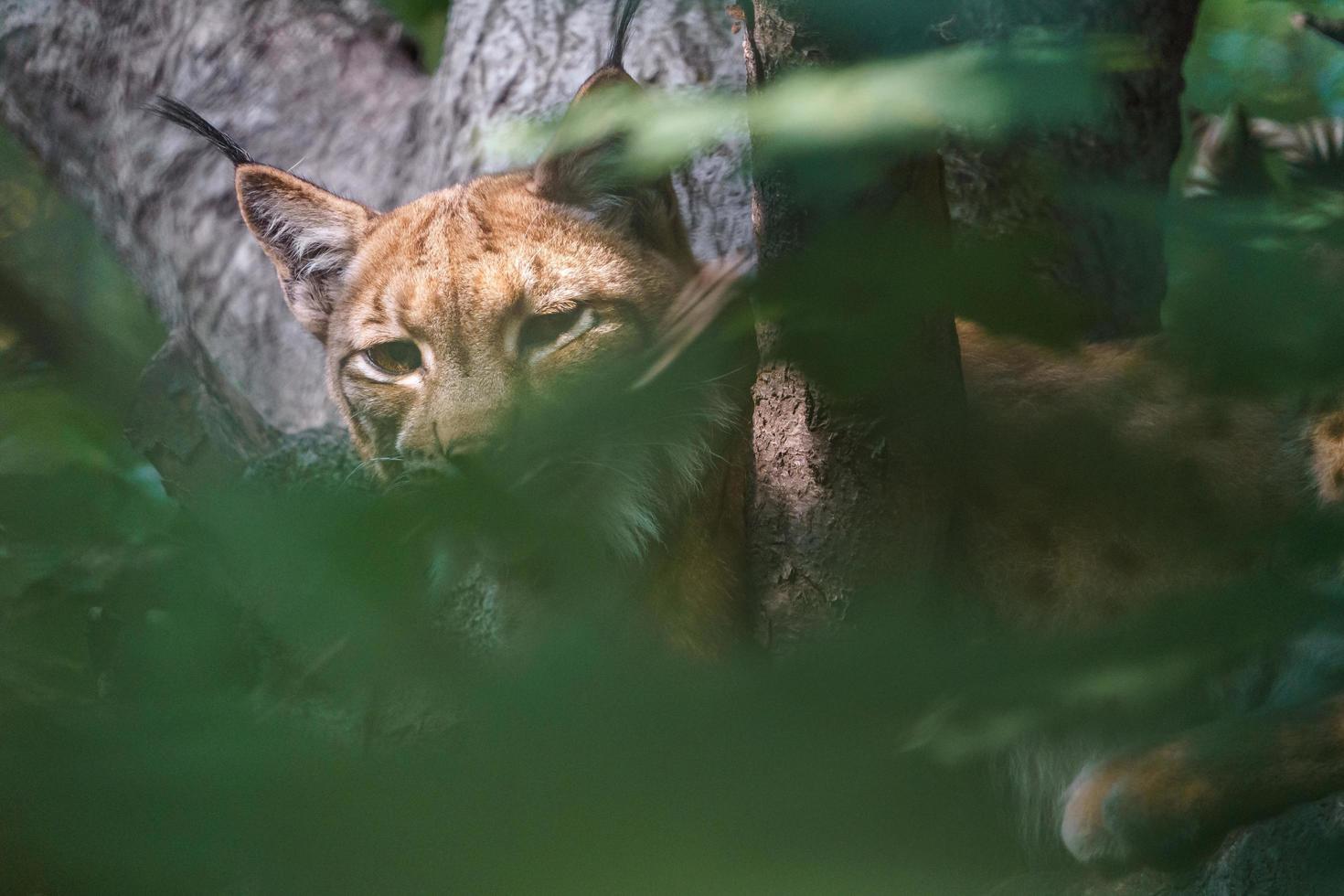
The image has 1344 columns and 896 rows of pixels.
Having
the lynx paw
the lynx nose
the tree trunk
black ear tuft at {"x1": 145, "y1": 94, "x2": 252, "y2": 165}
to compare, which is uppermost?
black ear tuft at {"x1": 145, "y1": 94, "x2": 252, "y2": 165}

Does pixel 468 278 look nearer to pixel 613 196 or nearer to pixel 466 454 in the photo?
pixel 613 196

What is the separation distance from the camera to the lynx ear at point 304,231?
2.41 meters

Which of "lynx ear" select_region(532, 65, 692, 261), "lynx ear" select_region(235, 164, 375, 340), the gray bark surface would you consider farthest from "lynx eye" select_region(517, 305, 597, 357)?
the gray bark surface

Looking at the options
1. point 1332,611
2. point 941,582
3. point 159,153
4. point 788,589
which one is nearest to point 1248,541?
point 1332,611

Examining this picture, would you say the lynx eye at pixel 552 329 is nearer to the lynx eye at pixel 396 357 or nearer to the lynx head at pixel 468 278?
the lynx head at pixel 468 278

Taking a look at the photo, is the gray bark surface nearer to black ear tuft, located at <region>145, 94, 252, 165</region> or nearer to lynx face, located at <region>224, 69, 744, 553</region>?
lynx face, located at <region>224, 69, 744, 553</region>

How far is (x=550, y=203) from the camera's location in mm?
2377

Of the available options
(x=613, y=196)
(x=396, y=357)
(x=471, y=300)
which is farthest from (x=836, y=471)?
(x=396, y=357)

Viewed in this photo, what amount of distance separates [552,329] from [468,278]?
18 centimetres

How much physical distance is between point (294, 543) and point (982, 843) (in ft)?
2.51

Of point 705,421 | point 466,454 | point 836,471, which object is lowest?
point 836,471

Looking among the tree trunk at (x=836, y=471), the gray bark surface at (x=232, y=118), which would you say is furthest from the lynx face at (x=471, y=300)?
the gray bark surface at (x=232, y=118)

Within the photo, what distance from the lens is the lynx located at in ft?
2.69

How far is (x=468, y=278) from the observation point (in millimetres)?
2201
